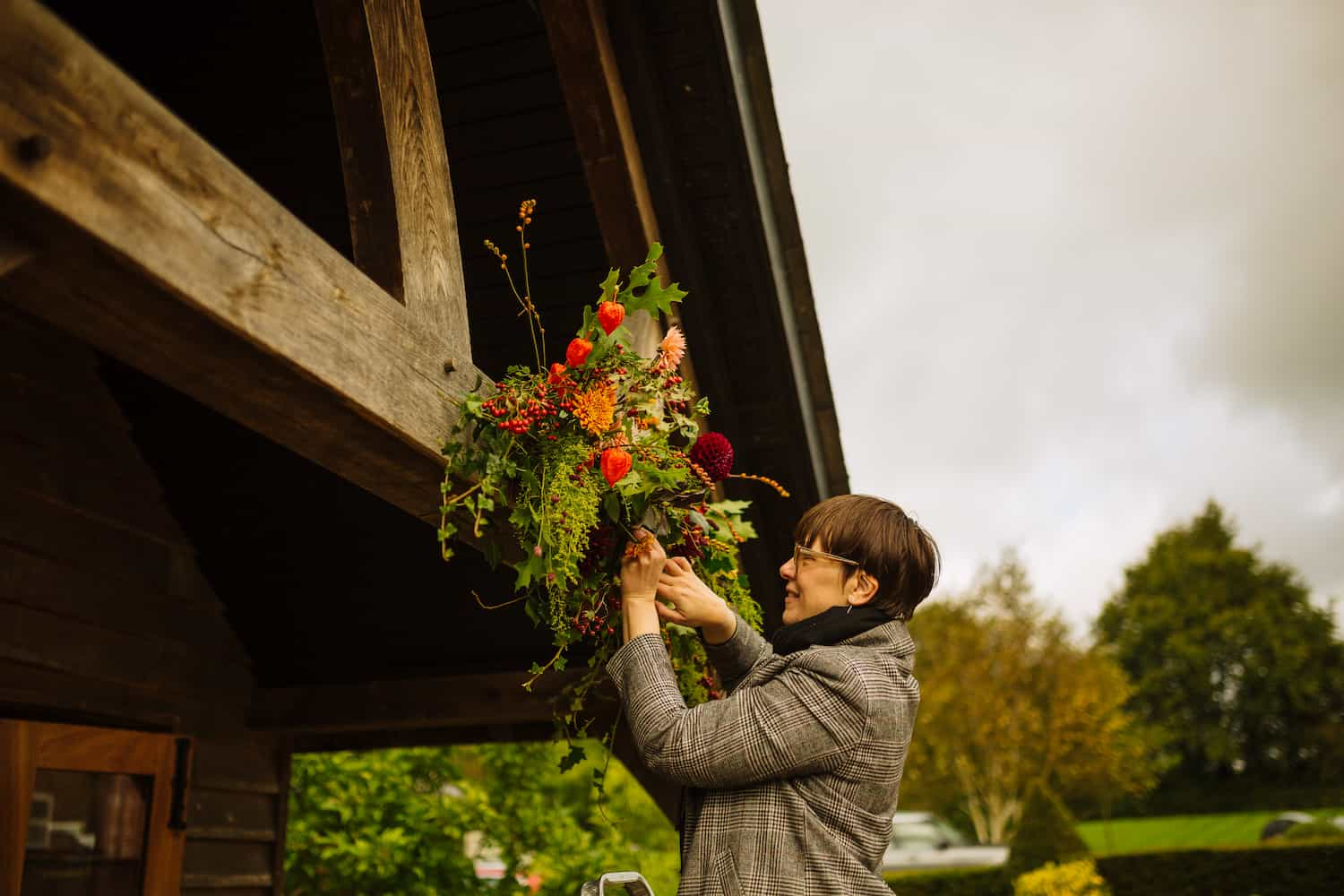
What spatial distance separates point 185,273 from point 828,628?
3.81ft

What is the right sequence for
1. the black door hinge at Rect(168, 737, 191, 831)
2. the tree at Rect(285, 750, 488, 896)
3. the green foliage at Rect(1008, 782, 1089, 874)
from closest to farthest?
the black door hinge at Rect(168, 737, 191, 831) < the tree at Rect(285, 750, 488, 896) < the green foliage at Rect(1008, 782, 1089, 874)

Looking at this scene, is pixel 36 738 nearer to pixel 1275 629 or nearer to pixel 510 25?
pixel 510 25

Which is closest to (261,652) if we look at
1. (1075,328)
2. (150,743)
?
(150,743)

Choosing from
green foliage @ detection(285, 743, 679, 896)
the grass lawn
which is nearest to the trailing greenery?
the grass lawn

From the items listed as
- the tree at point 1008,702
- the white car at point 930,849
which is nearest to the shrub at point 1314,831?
the white car at point 930,849

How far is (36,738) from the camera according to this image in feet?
10.4

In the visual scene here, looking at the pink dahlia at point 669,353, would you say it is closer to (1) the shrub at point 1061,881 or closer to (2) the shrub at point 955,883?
(1) the shrub at point 1061,881

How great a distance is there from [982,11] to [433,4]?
33.0 m

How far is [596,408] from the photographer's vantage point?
2.13 metres

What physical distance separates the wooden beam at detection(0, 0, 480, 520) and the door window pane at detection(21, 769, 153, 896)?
201cm

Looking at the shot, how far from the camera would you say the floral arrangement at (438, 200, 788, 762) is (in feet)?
6.76

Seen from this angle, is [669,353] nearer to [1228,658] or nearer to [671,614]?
[671,614]

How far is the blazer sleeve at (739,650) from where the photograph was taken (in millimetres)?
2412

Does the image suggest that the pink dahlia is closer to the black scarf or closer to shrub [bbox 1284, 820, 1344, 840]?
the black scarf
